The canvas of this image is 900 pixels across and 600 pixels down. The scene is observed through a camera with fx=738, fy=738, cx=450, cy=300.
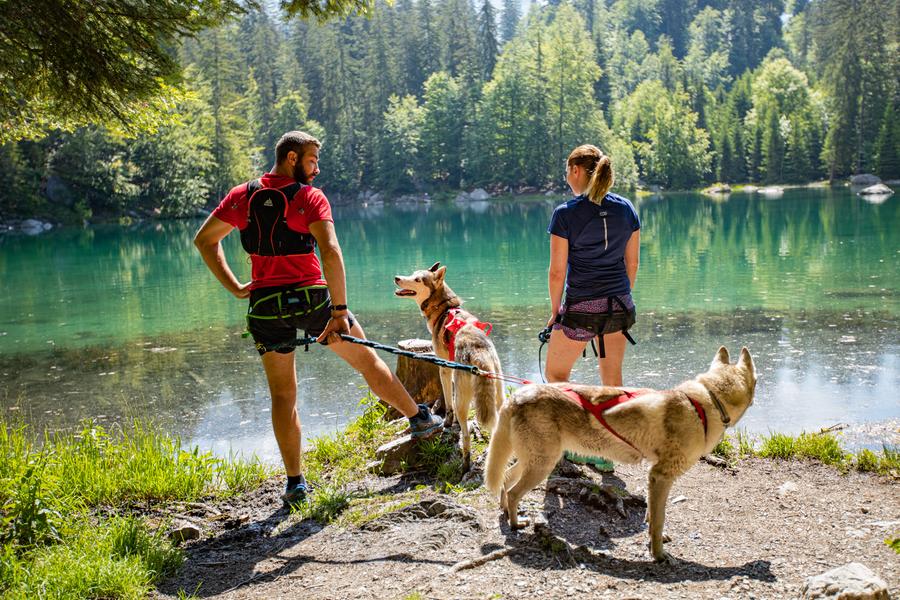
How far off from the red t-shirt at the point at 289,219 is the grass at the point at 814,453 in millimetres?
4060

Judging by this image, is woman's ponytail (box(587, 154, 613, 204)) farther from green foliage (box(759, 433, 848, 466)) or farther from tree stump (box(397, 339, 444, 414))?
green foliage (box(759, 433, 848, 466))

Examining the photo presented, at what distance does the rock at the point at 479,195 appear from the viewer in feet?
306

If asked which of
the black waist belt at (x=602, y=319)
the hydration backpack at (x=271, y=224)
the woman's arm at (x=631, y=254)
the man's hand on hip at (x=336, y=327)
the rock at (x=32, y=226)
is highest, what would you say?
the rock at (x=32, y=226)

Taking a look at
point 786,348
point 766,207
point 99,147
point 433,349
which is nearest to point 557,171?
point 766,207

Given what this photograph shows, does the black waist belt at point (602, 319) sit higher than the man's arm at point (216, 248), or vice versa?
the man's arm at point (216, 248)

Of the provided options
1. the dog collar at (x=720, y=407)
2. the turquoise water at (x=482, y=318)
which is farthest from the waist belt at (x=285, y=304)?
the turquoise water at (x=482, y=318)

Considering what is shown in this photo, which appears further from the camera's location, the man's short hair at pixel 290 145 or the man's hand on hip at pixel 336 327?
the man's short hair at pixel 290 145

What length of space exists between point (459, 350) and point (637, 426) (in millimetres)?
2143

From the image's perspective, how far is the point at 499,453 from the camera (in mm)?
4910

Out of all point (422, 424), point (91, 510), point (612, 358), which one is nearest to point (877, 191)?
point (612, 358)

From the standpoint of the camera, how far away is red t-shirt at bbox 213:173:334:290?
17.8ft

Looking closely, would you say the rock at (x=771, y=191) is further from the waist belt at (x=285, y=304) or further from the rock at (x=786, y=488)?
the waist belt at (x=285, y=304)

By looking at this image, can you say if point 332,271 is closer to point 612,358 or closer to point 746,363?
point 612,358

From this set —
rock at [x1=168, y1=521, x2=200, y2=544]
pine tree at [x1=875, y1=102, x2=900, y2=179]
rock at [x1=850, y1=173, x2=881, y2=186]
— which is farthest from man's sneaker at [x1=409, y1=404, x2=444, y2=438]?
pine tree at [x1=875, y1=102, x2=900, y2=179]
